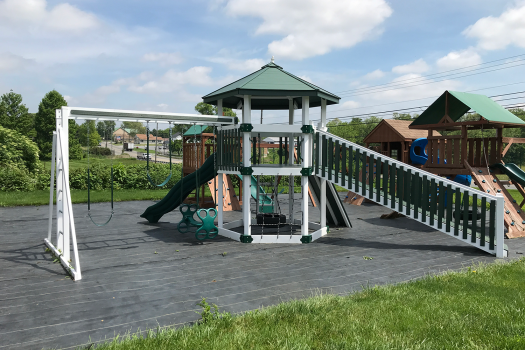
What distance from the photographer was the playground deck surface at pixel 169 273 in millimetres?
4828

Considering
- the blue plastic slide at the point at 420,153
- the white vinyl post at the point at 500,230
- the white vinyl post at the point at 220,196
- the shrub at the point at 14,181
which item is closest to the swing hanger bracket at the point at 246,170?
the white vinyl post at the point at 220,196

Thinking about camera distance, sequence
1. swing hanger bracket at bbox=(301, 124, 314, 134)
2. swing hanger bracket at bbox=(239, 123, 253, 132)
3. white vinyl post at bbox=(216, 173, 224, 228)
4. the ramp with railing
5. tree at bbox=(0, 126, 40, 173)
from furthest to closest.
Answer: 1. tree at bbox=(0, 126, 40, 173)
2. white vinyl post at bbox=(216, 173, 224, 228)
3. swing hanger bracket at bbox=(301, 124, 314, 134)
4. swing hanger bracket at bbox=(239, 123, 253, 132)
5. the ramp with railing

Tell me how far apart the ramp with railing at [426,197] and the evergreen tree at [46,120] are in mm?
46231

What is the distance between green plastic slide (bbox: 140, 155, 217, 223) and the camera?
11008mm

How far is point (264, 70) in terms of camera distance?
10289 mm

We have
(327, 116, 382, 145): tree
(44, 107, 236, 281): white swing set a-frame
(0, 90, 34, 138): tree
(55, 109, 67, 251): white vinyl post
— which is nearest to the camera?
(44, 107, 236, 281): white swing set a-frame

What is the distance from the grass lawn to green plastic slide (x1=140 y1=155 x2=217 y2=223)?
6.14 meters

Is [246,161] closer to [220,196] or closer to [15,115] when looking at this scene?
[220,196]

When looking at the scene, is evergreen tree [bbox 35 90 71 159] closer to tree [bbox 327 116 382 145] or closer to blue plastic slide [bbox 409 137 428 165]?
tree [bbox 327 116 382 145]

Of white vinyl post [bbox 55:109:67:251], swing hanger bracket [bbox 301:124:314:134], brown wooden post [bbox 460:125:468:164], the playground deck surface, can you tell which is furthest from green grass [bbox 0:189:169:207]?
brown wooden post [bbox 460:125:468:164]

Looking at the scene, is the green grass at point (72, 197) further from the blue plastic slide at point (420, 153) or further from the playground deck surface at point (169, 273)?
the blue plastic slide at point (420, 153)

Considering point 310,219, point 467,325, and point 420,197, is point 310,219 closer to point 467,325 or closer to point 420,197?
point 420,197

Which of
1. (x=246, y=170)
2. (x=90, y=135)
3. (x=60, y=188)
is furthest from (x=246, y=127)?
(x=90, y=135)

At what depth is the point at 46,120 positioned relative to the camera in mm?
48500
